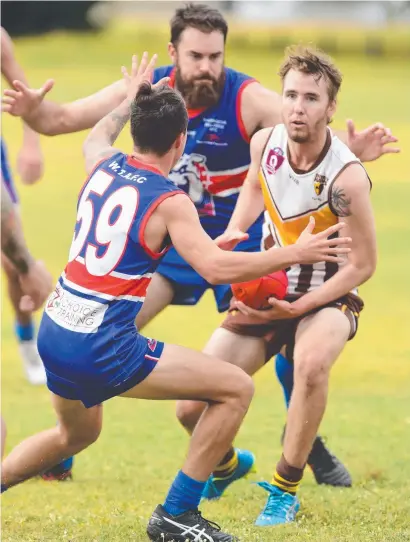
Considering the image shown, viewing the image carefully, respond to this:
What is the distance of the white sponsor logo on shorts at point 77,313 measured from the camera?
5047 millimetres

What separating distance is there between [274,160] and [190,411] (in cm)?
141

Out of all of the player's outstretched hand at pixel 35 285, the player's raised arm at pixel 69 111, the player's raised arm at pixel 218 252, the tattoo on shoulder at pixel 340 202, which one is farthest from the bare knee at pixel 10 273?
the player's raised arm at pixel 218 252

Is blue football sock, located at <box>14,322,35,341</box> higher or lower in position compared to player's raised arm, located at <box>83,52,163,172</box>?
lower

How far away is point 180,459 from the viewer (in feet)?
24.3

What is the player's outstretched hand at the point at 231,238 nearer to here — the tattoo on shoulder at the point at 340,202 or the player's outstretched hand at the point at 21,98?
the tattoo on shoulder at the point at 340,202

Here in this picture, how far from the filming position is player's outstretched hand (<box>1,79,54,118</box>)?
663cm

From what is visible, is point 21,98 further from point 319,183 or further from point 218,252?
point 218,252

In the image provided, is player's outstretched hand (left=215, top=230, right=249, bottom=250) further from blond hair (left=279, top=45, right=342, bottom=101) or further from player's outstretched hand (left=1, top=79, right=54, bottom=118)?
player's outstretched hand (left=1, top=79, right=54, bottom=118)

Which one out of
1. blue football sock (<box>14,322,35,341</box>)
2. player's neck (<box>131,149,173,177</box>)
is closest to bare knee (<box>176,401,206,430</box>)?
player's neck (<box>131,149,173,177</box>)

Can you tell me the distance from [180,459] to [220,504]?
1.17 meters

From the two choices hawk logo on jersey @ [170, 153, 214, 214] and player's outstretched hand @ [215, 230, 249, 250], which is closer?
player's outstretched hand @ [215, 230, 249, 250]

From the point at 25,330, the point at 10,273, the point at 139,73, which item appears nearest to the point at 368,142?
the point at 139,73

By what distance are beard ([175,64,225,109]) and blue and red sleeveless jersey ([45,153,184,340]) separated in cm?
175

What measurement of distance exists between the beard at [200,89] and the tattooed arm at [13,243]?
1.19 meters
